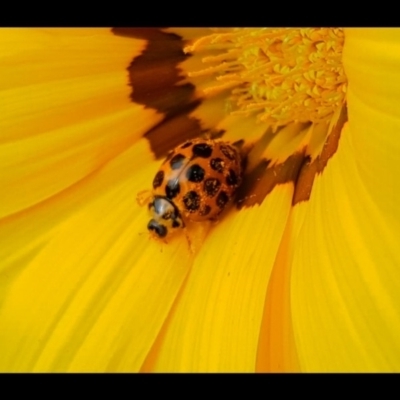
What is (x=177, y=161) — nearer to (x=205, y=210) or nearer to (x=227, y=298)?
(x=205, y=210)

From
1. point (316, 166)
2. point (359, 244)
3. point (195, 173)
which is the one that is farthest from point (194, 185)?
point (359, 244)

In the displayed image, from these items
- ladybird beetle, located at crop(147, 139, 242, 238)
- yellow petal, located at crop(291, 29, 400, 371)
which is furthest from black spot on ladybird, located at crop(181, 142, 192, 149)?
yellow petal, located at crop(291, 29, 400, 371)

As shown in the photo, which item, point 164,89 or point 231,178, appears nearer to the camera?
point 231,178

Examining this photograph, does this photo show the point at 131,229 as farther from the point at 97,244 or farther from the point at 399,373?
the point at 399,373

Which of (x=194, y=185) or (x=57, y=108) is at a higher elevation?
(x=57, y=108)

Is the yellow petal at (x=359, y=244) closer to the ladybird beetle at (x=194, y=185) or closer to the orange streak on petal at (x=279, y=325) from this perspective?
the orange streak on petal at (x=279, y=325)

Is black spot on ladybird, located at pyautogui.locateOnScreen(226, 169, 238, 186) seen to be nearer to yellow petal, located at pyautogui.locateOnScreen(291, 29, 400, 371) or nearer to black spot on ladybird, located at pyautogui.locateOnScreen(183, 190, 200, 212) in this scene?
black spot on ladybird, located at pyautogui.locateOnScreen(183, 190, 200, 212)

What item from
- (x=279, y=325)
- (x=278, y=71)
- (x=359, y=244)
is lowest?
(x=279, y=325)

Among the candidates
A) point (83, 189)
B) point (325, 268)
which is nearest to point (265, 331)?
point (325, 268)
